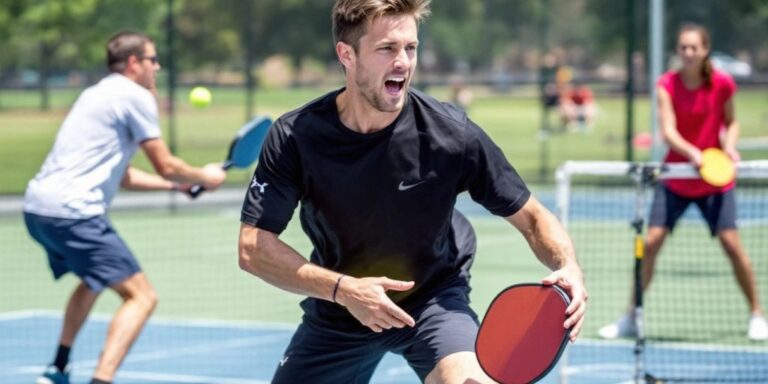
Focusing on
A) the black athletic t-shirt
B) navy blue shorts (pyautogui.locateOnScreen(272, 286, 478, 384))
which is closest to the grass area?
navy blue shorts (pyautogui.locateOnScreen(272, 286, 478, 384))

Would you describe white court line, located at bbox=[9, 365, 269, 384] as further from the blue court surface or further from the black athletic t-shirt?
the black athletic t-shirt

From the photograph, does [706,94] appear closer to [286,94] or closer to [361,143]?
[361,143]

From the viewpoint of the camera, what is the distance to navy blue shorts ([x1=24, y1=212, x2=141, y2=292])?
23.6 feet

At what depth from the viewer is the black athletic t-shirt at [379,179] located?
14.6 feet

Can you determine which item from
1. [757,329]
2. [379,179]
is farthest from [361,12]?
[757,329]

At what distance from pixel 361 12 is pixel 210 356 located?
4806 millimetres

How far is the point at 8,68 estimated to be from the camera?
2464cm

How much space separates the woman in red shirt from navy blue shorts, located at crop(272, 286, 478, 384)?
425 centimetres

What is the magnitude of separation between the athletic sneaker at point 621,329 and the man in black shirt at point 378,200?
422 cm

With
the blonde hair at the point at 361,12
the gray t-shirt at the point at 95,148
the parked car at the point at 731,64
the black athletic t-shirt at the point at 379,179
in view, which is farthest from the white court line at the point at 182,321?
the parked car at the point at 731,64

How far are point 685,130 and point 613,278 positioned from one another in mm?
2957

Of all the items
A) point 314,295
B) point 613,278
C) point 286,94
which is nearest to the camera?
point 314,295

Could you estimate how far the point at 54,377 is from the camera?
7.40 metres

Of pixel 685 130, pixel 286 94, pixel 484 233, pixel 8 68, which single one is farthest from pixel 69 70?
pixel 685 130
